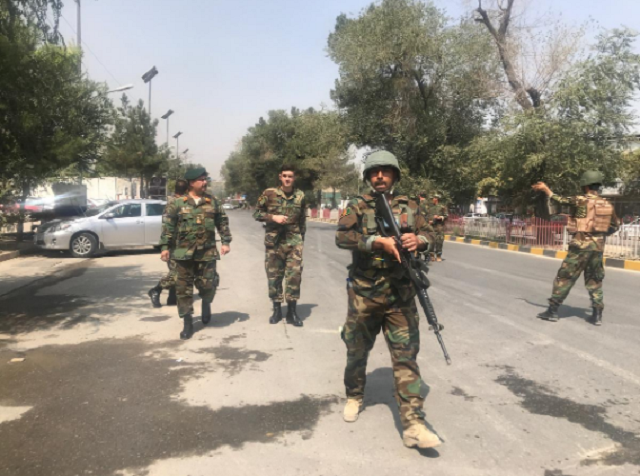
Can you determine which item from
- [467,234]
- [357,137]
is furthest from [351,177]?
[467,234]

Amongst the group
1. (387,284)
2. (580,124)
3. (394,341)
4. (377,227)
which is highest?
(580,124)

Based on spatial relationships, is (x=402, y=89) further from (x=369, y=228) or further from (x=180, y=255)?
(x=369, y=228)

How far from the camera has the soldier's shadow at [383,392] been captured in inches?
137

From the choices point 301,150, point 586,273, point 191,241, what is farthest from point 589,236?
point 301,150

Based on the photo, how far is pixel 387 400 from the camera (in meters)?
3.72

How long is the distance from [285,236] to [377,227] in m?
2.85

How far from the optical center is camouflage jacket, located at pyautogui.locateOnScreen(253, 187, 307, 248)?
19.2 feet

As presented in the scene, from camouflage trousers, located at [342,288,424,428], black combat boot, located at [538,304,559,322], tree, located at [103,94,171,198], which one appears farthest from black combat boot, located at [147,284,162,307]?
tree, located at [103,94,171,198]

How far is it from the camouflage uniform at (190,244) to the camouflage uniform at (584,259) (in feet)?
12.8

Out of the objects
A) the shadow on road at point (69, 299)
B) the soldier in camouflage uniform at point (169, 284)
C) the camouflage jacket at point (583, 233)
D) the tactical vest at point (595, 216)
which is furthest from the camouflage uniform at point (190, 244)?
the tactical vest at point (595, 216)

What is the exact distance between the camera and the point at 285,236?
19.3ft

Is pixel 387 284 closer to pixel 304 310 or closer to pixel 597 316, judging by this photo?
pixel 304 310

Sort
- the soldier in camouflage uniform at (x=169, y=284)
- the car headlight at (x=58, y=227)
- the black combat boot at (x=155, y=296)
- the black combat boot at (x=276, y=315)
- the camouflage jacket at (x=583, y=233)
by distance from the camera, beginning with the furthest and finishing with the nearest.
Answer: the car headlight at (x=58, y=227)
the black combat boot at (x=155, y=296)
the soldier in camouflage uniform at (x=169, y=284)
the black combat boot at (x=276, y=315)
the camouflage jacket at (x=583, y=233)

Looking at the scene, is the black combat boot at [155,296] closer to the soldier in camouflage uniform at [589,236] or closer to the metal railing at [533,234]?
the soldier in camouflage uniform at [589,236]
